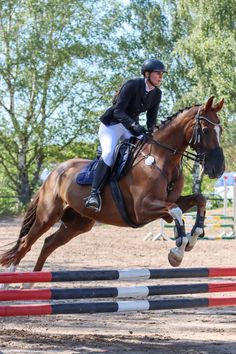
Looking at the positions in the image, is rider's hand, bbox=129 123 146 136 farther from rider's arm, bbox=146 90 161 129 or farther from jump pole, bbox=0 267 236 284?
jump pole, bbox=0 267 236 284

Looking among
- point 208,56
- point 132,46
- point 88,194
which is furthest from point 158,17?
point 88,194

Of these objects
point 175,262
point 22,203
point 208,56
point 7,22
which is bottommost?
point 22,203

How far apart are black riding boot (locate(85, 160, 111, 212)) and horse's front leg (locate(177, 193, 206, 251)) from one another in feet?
2.78

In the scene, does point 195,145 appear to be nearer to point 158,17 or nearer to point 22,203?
point 22,203

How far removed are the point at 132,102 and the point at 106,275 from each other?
2.28m

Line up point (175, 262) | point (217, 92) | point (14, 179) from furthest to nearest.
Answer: point (14, 179) < point (217, 92) < point (175, 262)

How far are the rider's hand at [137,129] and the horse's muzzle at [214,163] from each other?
0.75 meters

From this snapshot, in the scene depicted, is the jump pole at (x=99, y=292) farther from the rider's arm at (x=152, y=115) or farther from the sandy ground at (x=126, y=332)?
the rider's arm at (x=152, y=115)

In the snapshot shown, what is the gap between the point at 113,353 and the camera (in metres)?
5.29

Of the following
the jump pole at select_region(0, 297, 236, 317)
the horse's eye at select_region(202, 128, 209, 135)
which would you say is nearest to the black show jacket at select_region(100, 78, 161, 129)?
the horse's eye at select_region(202, 128, 209, 135)

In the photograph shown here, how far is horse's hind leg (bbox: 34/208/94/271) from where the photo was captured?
27.4 feet

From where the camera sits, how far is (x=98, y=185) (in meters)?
7.44

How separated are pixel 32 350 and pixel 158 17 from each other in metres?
30.8

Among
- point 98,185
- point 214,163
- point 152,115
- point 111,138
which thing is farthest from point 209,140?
point 98,185
